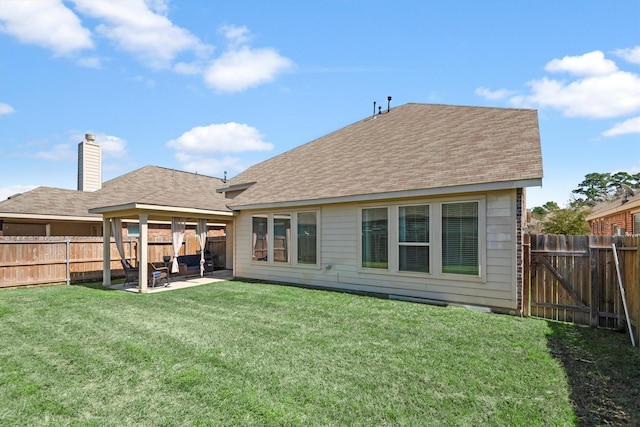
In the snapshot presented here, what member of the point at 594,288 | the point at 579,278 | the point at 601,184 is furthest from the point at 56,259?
the point at 601,184

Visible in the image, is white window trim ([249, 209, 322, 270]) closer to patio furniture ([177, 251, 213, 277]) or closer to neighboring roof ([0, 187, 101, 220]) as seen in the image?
patio furniture ([177, 251, 213, 277])

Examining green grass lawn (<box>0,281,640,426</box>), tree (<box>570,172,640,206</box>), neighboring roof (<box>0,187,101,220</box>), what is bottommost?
green grass lawn (<box>0,281,640,426</box>)

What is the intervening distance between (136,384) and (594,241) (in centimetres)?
734

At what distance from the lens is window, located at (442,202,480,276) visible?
6.77m

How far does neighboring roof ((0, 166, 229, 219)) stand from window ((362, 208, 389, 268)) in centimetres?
495

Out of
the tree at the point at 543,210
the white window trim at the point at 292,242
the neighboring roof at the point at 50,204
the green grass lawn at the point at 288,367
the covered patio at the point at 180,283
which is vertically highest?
the tree at the point at 543,210

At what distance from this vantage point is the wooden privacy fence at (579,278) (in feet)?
18.0

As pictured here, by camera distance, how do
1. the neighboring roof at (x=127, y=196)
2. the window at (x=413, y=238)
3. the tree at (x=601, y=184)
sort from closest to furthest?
the window at (x=413, y=238) < the neighboring roof at (x=127, y=196) < the tree at (x=601, y=184)

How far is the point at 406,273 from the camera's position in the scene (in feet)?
25.1

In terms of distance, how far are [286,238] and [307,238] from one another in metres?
0.82

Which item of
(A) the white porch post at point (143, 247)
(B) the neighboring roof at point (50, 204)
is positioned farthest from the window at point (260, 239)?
(B) the neighboring roof at point (50, 204)

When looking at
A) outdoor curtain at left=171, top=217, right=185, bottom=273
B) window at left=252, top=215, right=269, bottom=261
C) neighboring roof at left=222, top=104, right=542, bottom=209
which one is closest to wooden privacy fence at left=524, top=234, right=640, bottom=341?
neighboring roof at left=222, top=104, right=542, bottom=209

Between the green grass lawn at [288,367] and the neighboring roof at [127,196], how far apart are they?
13.9ft

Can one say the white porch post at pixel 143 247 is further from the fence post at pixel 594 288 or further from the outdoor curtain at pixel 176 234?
the fence post at pixel 594 288
